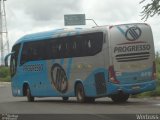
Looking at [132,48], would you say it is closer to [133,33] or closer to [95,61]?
[133,33]

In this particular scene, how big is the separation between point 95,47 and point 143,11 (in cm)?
515

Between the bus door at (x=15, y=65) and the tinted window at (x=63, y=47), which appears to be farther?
the bus door at (x=15, y=65)

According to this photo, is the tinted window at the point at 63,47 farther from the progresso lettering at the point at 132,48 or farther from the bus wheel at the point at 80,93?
the bus wheel at the point at 80,93

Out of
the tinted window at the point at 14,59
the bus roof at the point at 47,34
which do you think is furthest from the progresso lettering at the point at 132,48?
the tinted window at the point at 14,59

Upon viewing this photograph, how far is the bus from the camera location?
2661 cm

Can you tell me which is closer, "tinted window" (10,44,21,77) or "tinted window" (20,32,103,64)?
"tinted window" (20,32,103,64)

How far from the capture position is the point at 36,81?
33156 mm

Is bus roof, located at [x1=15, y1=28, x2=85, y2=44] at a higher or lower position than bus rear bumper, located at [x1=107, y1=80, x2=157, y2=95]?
higher

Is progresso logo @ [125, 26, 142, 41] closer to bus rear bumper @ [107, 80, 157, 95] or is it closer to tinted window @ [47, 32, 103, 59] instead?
tinted window @ [47, 32, 103, 59]

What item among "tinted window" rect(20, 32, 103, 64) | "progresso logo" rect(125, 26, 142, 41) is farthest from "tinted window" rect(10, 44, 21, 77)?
"progresso logo" rect(125, 26, 142, 41)

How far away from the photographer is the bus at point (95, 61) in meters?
26.6

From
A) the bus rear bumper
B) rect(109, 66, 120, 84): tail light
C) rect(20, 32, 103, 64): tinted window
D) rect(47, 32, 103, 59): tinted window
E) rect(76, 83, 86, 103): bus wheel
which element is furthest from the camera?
rect(76, 83, 86, 103): bus wheel

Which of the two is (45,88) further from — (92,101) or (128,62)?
(128,62)

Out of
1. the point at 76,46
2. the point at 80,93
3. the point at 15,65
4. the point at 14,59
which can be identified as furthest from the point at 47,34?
the point at 15,65
